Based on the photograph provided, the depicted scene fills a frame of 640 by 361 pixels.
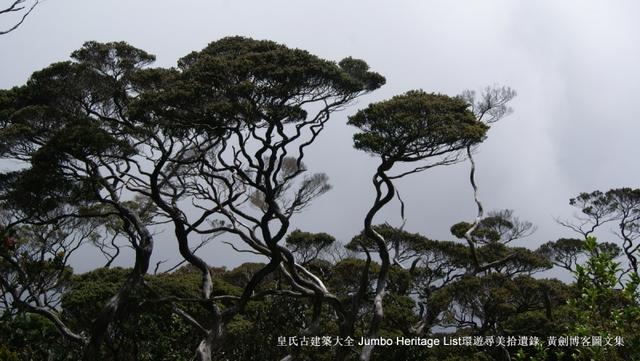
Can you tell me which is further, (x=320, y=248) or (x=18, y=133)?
(x=320, y=248)

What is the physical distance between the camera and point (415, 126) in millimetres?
11891

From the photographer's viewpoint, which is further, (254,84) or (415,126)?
(415,126)

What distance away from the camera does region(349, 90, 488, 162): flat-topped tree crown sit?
11805 mm

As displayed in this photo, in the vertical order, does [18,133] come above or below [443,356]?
above

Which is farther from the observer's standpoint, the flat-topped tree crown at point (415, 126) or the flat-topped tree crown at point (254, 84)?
the flat-topped tree crown at point (415, 126)

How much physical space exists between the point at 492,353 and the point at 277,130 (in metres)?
9.72

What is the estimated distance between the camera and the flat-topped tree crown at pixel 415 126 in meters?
11.8

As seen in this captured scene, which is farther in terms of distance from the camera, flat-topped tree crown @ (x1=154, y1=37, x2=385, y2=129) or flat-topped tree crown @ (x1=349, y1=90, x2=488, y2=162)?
flat-topped tree crown @ (x1=349, y1=90, x2=488, y2=162)

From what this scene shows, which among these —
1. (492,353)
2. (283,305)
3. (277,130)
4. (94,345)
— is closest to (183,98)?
(277,130)

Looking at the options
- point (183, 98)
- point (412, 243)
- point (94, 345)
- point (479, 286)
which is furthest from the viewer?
point (412, 243)

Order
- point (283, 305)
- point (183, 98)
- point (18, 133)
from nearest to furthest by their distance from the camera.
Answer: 1. point (183, 98)
2. point (18, 133)
3. point (283, 305)

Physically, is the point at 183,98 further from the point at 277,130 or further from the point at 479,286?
the point at 479,286

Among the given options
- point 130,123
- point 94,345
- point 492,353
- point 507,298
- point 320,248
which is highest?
point 130,123

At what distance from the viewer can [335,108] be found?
12320mm
